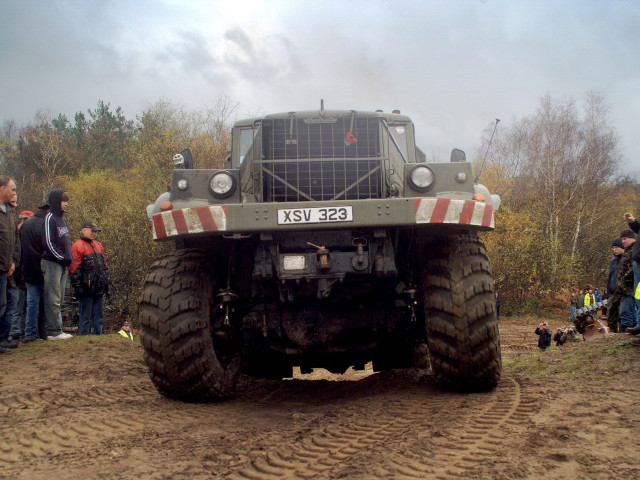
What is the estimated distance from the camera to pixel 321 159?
4.93 meters

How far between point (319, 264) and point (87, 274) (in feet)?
16.9

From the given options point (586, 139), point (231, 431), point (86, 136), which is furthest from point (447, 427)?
point (86, 136)

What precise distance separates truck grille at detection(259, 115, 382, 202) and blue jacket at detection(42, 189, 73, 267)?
3.36m

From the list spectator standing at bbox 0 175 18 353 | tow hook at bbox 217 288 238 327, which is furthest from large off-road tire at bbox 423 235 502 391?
spectator standing at bbox 0 175 18 353

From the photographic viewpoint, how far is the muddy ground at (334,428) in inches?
108

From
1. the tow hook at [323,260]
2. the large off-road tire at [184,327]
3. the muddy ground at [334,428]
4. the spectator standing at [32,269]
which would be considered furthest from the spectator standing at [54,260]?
the tow hook at [323,260]

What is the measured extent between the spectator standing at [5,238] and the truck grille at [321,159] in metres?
2.97

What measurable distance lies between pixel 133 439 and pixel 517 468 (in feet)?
6.88

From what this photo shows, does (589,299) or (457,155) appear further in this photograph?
(589,299)

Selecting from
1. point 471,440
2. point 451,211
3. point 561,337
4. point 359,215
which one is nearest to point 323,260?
point 359,215

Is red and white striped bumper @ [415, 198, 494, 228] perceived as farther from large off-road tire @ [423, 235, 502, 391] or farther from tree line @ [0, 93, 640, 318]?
tree line @ [0, 93, 640, 318]

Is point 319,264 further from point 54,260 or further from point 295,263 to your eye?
point 54,260

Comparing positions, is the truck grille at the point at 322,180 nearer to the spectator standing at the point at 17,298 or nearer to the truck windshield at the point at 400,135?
the truck windshield at the point at 400,135

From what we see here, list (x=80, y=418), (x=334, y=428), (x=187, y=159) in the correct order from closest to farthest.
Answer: (x=334, y=428)
(x=80, y=418)
(x=187, y=159)
